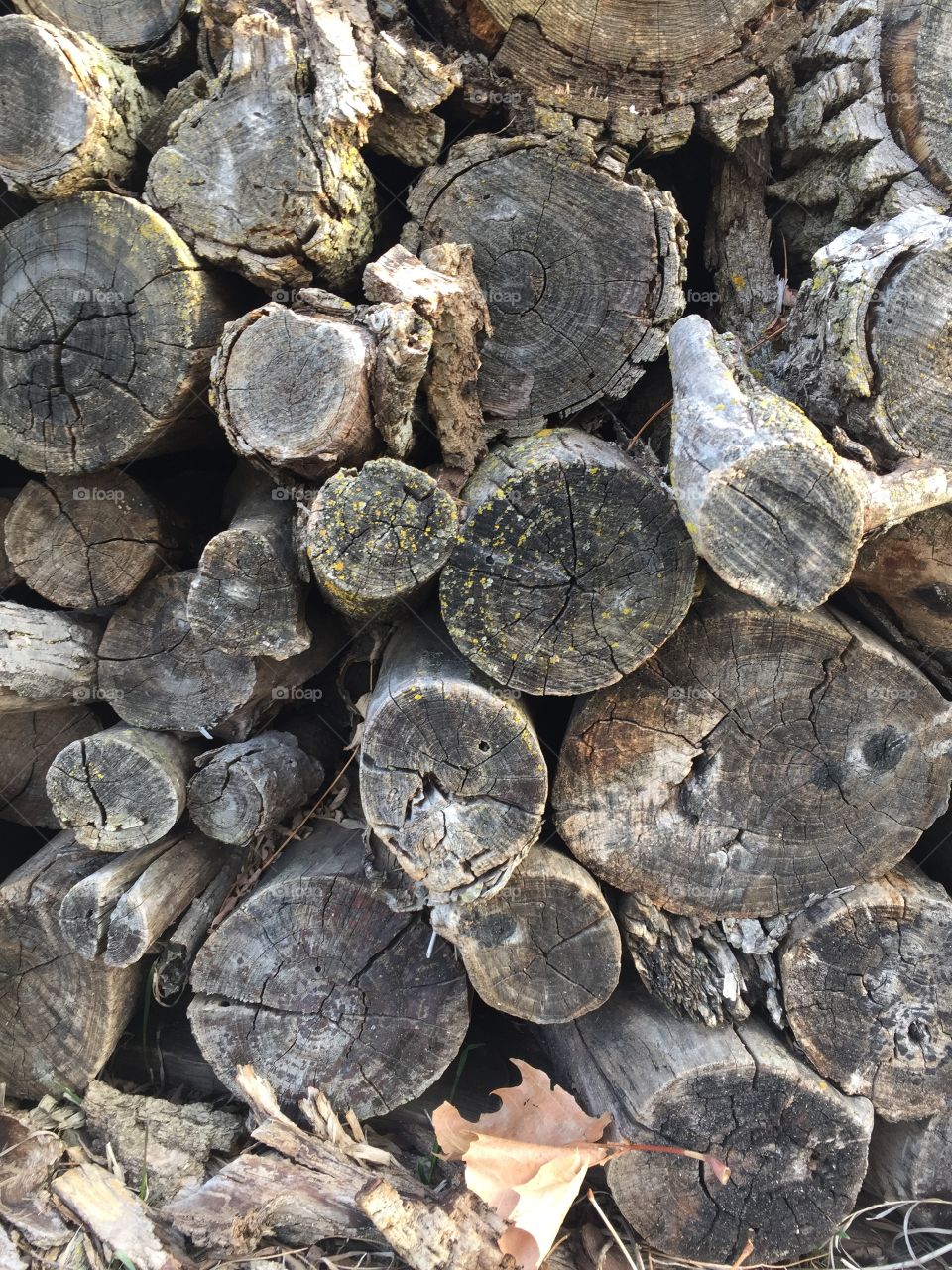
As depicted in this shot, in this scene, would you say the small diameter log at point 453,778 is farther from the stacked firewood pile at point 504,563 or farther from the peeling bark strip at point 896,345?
the peeling bark strip at point 896,345

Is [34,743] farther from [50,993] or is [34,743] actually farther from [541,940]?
[541,940]

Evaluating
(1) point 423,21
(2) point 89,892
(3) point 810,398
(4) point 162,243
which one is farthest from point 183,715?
(1) point 423,21

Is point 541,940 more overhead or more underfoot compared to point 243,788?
more overhead

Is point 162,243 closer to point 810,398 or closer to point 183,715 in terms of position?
point 183,715

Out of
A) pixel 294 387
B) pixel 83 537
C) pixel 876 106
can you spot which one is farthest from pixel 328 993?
pixel 876 106

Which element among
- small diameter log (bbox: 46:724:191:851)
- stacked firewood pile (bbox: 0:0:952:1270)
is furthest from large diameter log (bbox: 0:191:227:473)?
small diameter log (bbox: 46:724:191:851)
